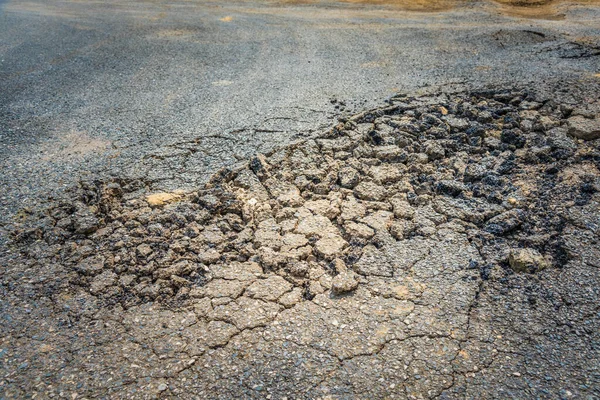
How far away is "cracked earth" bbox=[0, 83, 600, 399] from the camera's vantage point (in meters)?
2.17

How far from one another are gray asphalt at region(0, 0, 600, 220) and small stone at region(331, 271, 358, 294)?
1.47m

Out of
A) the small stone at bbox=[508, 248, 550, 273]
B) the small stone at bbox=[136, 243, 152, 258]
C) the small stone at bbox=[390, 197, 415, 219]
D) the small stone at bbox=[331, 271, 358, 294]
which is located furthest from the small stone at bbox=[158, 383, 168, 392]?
the small stone at bbox=[508, 248, 550, 273]

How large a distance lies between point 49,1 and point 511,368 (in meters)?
12.3

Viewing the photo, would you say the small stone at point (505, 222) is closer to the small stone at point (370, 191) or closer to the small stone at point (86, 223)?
the small stone at point (370, 191)

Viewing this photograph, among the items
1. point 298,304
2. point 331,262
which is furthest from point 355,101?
point 298,304

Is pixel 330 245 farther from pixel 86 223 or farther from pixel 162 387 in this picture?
pixel 86 223

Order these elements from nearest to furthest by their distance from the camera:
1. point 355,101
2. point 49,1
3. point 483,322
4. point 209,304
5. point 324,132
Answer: point 483,322 → point 209,304 → point 324,132 → point 355,101 → point 49,1

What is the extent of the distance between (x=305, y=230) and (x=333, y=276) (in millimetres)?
454

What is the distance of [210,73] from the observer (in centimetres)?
565

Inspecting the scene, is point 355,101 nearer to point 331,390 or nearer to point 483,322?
point 483,322

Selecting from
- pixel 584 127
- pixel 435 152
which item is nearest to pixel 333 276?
pixel 435 152

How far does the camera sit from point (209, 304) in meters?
2.57

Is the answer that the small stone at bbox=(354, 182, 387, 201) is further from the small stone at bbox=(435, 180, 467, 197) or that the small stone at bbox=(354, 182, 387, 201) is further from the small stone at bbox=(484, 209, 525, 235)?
the small stone at bbox=(484, 209, 525, 235)

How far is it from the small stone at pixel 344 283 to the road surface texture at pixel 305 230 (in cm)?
1
